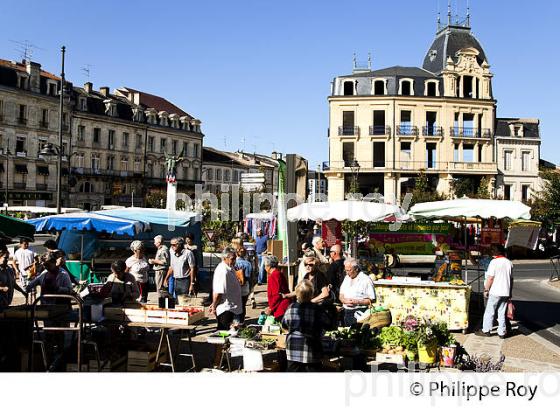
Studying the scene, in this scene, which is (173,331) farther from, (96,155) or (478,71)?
(96,155)

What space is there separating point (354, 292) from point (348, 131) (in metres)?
39.6

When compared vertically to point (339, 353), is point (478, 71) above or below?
above

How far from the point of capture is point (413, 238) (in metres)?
17.0

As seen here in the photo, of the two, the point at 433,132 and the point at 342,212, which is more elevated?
the point at 433,132

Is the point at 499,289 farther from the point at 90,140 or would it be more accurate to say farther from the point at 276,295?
the point at 90,140

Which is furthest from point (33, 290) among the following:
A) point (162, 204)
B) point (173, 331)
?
point (162, 204)

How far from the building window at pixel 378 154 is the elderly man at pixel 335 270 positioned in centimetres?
3825

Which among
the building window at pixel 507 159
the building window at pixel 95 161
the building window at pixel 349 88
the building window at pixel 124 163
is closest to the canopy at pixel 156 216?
the building window at pixel 349 88

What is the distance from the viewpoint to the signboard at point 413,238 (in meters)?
16.9

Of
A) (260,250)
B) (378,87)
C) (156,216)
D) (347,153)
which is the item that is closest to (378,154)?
(347,153)

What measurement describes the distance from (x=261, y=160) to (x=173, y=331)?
7654 centimetres

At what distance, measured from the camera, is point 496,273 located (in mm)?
9273

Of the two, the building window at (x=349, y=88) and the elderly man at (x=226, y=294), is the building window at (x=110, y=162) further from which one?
the elderly man at (x=226, y=294)

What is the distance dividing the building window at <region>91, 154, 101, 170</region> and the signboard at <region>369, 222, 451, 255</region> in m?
45.5
